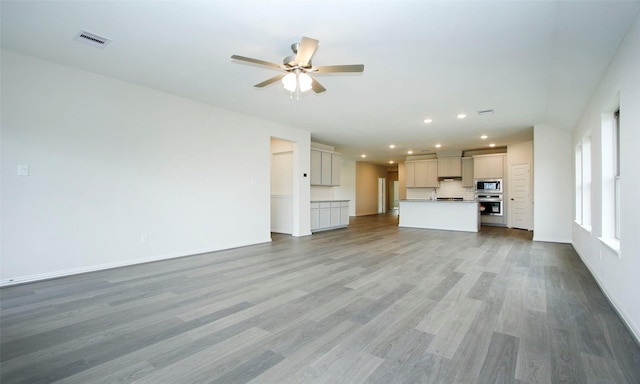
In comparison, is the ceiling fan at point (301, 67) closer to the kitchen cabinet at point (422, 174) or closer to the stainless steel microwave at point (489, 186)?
the stainless steel microwave at point (489, 186)

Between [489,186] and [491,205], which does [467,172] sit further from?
[491,205]

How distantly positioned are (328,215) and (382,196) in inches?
314

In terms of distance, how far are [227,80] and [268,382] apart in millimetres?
3635

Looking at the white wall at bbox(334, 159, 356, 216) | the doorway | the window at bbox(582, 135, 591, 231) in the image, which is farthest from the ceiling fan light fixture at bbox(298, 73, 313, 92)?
the white wall at bbox(334, 159, 356, 216)

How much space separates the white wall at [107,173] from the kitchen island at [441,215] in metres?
5.47

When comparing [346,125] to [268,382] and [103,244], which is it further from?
[268,382]

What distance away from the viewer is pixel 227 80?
13.0 feet

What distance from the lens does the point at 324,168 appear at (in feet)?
27.5

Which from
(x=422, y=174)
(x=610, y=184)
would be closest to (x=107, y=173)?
(x=610, y=184)

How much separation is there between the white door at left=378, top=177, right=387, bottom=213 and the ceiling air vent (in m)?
13.5

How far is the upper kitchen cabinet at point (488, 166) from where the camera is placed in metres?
9.25

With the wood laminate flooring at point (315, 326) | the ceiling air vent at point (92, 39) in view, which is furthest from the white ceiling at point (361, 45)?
the wood laminate flooring at point (315, 326)

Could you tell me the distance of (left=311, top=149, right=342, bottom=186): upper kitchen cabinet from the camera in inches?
315

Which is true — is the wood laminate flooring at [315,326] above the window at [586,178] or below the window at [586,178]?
below
